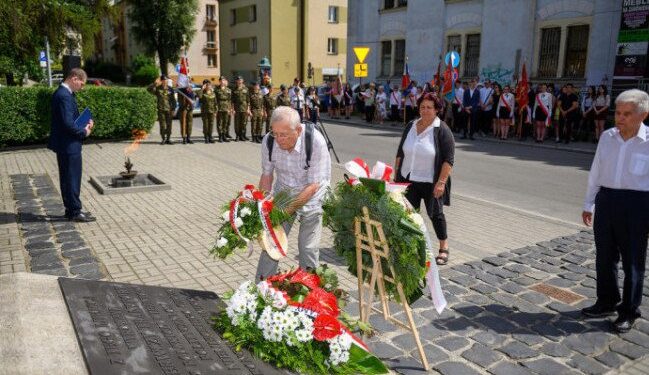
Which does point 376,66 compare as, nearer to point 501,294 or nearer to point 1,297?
point 501,294

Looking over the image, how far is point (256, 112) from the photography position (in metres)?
17.4

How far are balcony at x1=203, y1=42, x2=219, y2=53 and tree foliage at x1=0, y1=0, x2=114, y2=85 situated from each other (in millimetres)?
44303

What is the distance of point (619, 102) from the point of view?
4.20 meters

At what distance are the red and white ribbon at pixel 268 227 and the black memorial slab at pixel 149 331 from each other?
1.75 feet

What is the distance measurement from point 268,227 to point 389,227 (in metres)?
0.81

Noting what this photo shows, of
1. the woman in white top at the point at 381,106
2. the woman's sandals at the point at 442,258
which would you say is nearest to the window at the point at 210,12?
the woman in white top at the point at 381,106

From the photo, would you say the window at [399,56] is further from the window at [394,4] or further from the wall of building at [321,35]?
the wall of building at [321,35]

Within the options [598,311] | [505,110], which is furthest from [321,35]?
[598,311]

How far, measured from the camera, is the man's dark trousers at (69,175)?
23.1 ft

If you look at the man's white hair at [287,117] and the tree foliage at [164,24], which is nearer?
the man's white hair at [287,117]

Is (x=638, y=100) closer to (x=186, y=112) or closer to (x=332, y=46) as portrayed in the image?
(x=186, y=112)

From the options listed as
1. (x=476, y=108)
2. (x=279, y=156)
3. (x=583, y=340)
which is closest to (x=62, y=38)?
(x=279, y=156)

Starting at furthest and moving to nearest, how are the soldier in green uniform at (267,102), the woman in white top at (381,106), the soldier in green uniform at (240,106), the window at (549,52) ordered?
the woman in white top at (381,106)
the window at (549,52)
the soldier in green uniform at (267,102)
the soldier in green uniform at (240,106)

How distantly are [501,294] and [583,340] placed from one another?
0.98m
